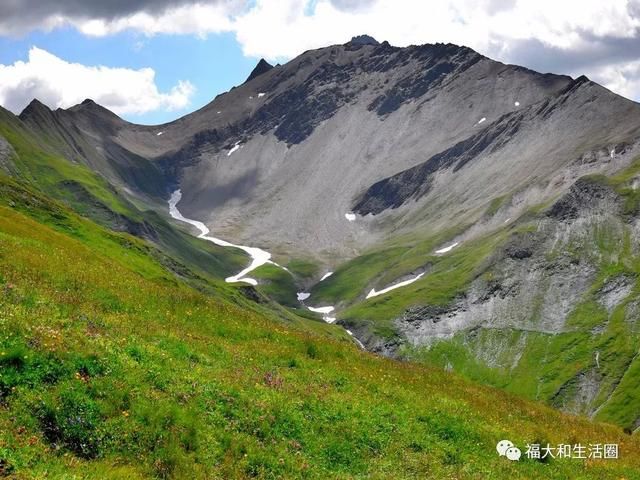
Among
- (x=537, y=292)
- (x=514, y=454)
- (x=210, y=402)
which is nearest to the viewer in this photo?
(x=210, y=402)

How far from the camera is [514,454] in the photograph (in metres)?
20.8

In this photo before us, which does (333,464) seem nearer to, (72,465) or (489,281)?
(72,465)

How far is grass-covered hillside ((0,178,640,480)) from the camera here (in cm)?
1489

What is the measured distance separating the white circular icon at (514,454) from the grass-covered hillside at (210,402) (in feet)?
1.06

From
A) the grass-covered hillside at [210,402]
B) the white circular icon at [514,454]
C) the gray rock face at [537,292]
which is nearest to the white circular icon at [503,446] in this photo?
the white circular icon at [514,454]

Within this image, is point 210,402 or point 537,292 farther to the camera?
point 537,292

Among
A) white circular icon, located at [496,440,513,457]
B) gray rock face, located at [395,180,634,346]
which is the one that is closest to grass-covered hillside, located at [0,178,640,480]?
white circular icon, located at [496,440,513,457]

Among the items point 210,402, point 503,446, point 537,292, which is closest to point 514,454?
point 503,446

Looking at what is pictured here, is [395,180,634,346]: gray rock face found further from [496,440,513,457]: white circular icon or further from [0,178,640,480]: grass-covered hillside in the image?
[496,440,513,457]: white circular icon

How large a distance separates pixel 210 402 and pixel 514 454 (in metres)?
10.3

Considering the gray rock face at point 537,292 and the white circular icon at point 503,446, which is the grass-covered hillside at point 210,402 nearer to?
the white circular icon at point 503,446

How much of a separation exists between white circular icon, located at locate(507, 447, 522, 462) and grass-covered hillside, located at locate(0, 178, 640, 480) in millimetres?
324

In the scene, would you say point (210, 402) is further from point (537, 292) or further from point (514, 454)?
point (537, 292)

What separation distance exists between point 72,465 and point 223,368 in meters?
7.73
